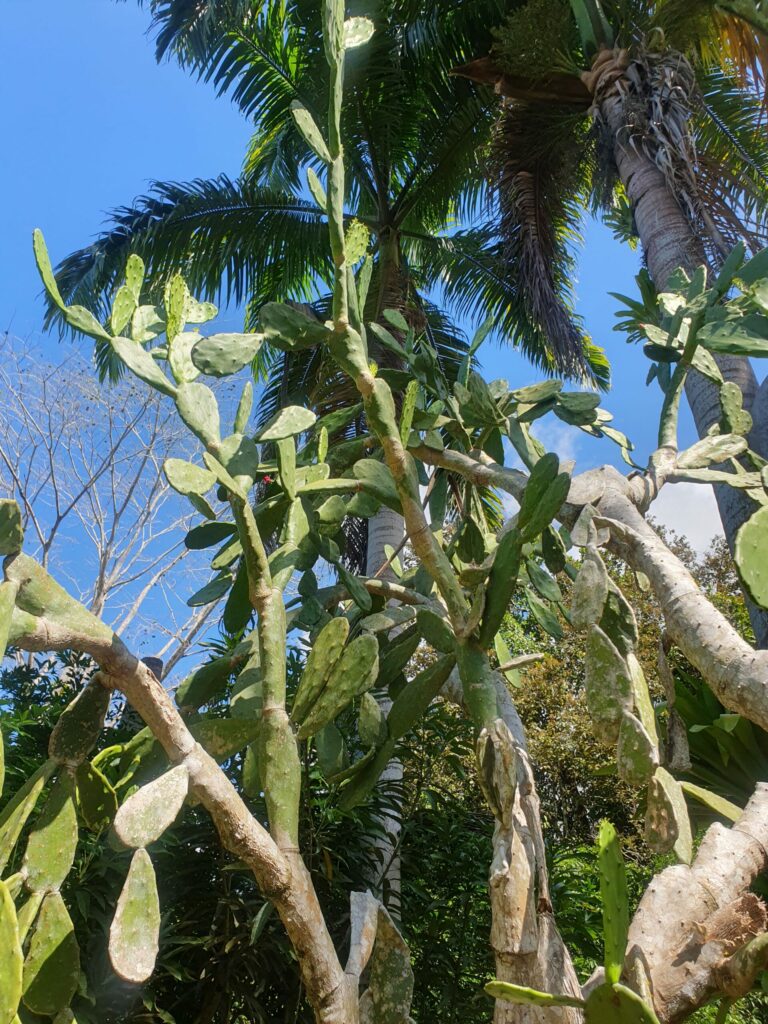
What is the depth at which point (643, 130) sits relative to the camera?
4.77m

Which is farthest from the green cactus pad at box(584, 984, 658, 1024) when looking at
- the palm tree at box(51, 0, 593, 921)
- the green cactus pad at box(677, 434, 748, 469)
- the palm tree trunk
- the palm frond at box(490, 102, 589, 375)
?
the palm frond at box(490, 102, 589, 375)

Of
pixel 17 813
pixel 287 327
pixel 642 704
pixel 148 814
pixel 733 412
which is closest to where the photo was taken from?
pixel 148 814

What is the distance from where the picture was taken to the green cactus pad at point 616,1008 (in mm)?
697

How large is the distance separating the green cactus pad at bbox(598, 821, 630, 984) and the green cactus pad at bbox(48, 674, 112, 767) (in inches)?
23.8

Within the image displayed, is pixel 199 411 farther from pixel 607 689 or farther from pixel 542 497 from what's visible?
pixel 607 689

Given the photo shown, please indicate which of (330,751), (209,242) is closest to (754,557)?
(330,751)

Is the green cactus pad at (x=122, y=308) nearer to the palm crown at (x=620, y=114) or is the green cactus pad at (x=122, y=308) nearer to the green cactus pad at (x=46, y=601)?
the green cactus pad at (x=46, y=601)

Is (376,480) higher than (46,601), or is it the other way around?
(376,480)

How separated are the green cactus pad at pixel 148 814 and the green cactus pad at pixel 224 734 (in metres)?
0.30

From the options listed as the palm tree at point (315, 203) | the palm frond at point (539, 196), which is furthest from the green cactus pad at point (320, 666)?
the palm frond at point (539, 196)

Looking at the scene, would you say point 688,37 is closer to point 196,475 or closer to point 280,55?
point 280,55

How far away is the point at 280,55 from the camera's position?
6.12 m

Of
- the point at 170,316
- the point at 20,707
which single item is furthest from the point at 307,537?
the point at 20,707

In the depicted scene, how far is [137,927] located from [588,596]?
0.69m
